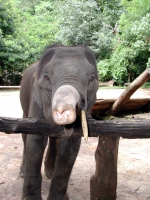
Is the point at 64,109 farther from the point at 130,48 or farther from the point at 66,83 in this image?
the point at 130,48

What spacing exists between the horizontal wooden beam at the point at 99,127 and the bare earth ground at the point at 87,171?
1.28 metres

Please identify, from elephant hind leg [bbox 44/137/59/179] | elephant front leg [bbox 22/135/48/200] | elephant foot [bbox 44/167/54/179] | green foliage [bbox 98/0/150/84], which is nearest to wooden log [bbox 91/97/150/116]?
elephant front leg [bbox 22/135/48/200]

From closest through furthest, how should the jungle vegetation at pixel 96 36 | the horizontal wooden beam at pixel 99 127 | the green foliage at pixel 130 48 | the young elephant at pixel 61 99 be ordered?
the young elephant at pixel 61 99, the horizontal wooden beam at pixel 99 127, the green foliage at pixel 130 48, the jungle vegetation at pixel 96 36

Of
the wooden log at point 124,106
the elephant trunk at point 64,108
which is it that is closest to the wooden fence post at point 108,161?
the wooden log at point 124,106

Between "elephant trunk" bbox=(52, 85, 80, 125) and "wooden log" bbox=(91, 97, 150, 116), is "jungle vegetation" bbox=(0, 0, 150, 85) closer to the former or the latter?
"wooden log" bbox=(91, 97, 150, 116)

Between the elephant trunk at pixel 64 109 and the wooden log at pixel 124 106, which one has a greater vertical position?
the elephant trunk at pixel 64 109

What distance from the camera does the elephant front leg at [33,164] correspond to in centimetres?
309

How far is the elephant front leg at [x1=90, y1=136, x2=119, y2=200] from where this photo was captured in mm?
3254

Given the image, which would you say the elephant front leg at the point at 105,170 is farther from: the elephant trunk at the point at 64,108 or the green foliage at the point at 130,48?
the green foliage at the point at 130,48

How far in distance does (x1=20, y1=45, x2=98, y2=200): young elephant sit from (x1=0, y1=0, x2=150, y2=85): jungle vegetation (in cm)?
1238

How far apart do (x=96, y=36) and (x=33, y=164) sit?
18919 millimetres

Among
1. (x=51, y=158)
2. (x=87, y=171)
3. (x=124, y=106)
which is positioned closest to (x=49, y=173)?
(x=51, y=158)

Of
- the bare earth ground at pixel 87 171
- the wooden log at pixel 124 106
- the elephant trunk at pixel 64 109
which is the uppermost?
the elephant trunk at pixel 64 109

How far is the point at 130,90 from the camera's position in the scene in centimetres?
329
